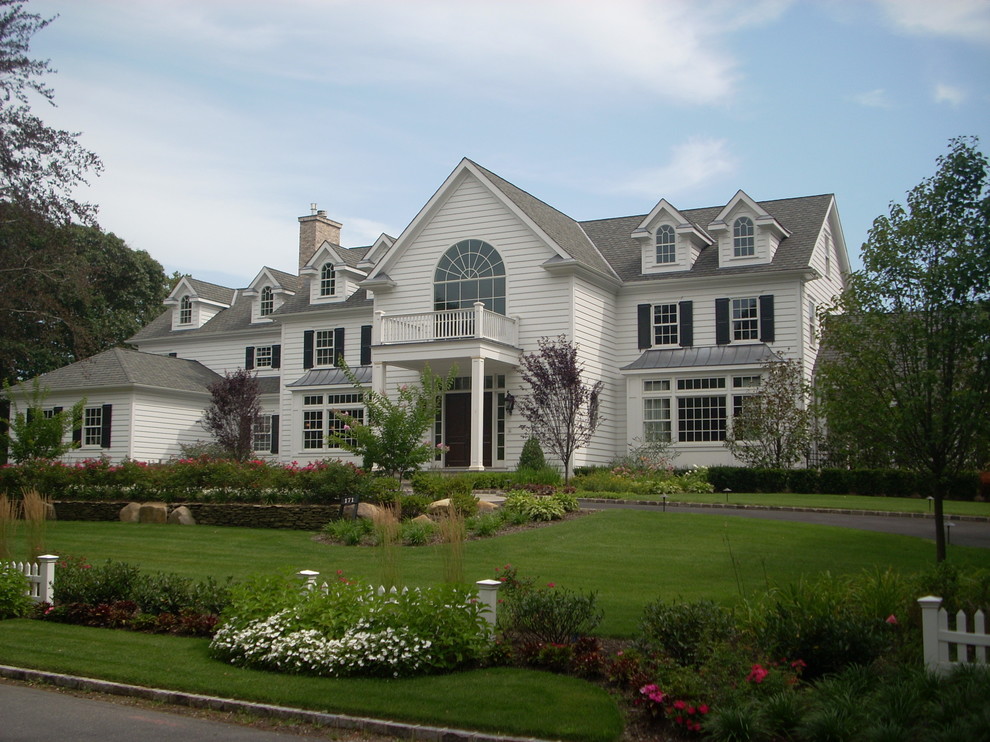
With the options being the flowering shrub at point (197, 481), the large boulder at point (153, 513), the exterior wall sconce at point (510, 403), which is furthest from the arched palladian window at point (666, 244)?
the large boulder at point (153, 513)

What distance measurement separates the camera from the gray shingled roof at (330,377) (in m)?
33.7

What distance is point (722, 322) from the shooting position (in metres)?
28.9

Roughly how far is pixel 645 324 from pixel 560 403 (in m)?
5.87

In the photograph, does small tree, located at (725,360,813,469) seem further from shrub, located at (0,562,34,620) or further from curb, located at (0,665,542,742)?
curb, located at (0,665,542,742)

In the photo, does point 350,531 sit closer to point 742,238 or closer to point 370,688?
point 370,688

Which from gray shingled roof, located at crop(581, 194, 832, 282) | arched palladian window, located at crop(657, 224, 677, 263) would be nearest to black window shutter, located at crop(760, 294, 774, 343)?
gray shingled roof, located at crop(581, 194, 832, 282)

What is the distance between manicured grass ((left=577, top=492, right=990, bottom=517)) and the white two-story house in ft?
15.2

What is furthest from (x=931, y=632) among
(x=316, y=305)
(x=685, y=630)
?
(x=316, y=305)

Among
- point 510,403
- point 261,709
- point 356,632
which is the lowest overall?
point 261,709

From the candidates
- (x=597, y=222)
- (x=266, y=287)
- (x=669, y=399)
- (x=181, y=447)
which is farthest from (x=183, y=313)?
(x=669, y=399)

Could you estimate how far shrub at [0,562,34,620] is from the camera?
38.9 feet

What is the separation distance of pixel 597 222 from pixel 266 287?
14.3 m

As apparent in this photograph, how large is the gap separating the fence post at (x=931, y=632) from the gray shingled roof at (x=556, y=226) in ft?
68.7

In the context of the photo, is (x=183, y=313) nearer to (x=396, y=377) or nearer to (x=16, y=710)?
(x=396, y=377)
